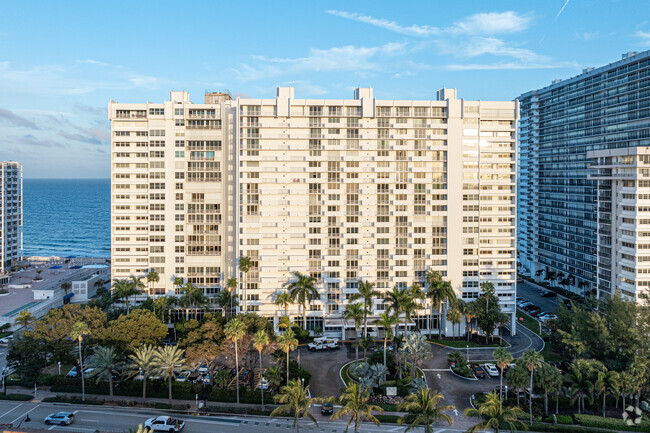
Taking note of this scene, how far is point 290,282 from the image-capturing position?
330 ft

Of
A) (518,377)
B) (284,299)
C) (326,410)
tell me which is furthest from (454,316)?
(326,410)

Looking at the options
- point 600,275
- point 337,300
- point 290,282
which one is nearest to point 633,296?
point 600,275

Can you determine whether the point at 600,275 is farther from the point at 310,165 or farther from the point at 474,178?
the point at 310,165

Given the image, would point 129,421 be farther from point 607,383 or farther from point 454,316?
point 607,383

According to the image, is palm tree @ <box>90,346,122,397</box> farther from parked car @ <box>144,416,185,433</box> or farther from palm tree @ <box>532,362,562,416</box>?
palm tree @ <box>532,362,562,416</box>

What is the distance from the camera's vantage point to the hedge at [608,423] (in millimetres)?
61688

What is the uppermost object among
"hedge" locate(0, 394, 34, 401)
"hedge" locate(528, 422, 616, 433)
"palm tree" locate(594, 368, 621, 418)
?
"palm tree" locate(594, 368, 621, 418)

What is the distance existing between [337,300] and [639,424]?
5505 centimetres

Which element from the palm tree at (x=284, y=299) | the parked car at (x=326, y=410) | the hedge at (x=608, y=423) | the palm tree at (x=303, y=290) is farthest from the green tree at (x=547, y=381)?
the palm tree at (x=284, y=299)

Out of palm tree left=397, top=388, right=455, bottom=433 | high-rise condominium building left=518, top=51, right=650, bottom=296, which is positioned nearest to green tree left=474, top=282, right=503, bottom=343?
high-rise condominium building left=518, top=51, right=650, bottom=296

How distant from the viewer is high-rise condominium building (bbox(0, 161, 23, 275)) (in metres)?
159

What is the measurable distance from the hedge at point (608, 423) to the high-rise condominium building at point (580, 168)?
122ft

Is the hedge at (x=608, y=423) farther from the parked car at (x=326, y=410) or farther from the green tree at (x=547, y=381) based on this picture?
the parked car at (x=326, y=410)

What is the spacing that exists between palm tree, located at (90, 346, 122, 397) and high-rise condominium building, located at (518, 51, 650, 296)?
91.6 m
